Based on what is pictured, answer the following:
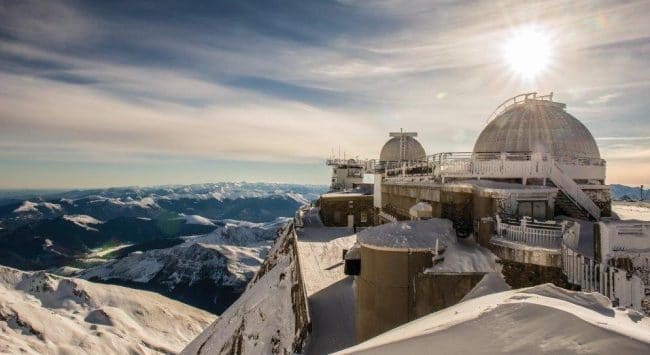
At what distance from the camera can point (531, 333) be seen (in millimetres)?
3449

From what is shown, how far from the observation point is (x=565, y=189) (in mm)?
14102

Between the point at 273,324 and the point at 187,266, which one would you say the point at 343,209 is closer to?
the point at 273,324

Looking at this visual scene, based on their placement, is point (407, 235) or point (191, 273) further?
point (191, 273)

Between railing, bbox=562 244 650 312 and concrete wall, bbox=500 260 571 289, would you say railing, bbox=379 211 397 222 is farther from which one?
railing, bbox=562 244 650 312

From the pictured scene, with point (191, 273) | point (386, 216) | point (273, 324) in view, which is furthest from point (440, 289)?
point (191, 273)

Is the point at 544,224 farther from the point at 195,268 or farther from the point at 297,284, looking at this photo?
the point at 195,268

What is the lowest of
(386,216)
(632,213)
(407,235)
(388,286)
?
(388,286)

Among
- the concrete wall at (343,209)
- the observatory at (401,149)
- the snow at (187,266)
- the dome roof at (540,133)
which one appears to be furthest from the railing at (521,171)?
the snow at (187,266)

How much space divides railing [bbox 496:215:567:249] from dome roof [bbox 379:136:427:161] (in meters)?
38.8

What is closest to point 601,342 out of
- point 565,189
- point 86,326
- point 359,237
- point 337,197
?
point 359,237

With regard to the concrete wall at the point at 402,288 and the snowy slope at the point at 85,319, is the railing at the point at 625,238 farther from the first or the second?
the snowy slope at the point at 85,319

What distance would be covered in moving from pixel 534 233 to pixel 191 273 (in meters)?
170

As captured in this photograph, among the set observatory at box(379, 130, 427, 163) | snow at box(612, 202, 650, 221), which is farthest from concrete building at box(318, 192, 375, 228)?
snow at box(612, 202, 650, 221)

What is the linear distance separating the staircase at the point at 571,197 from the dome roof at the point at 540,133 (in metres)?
3.43
